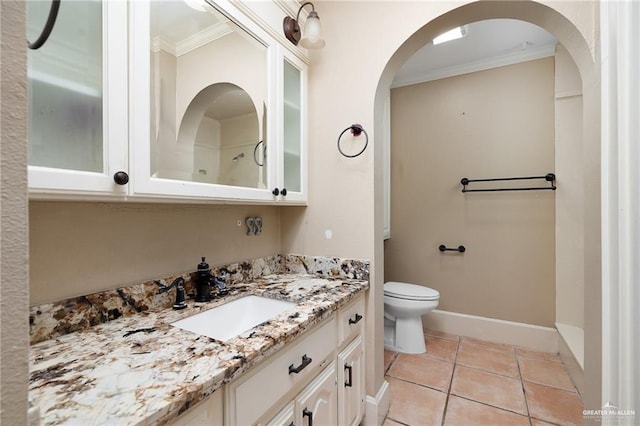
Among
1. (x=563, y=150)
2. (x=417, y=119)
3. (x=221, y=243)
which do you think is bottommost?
(x=221, y=243)

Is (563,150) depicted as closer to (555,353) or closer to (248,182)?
(555,353)

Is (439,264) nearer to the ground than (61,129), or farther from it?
nearer to the ground

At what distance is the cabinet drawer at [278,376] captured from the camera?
2.36 ft

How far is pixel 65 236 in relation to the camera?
87 centimetres

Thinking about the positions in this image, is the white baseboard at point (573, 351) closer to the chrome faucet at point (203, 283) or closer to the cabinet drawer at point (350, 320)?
the cabinet drawer at point (350, 320)

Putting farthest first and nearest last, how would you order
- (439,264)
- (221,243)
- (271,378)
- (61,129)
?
(439,264) < (221,243) < (271,378) < (61,129)

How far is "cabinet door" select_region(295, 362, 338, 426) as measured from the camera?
38.0 inches

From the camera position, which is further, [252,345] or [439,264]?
[439,264]

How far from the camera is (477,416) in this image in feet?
5.06

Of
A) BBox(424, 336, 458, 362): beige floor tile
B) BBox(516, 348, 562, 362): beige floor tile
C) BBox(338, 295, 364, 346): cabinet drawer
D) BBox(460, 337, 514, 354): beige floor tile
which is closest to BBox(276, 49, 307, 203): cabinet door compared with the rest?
BBox(338, 295, 364, 346): cabinet drawer

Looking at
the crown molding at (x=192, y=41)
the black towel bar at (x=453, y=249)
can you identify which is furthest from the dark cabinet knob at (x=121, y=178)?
the black towel bar at (x=453, y=249)

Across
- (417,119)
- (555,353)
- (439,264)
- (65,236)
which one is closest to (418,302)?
(439,264)

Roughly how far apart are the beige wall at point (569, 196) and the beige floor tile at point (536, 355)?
0.28 meters

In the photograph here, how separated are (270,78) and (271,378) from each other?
1.27 meters
